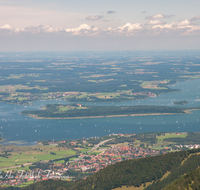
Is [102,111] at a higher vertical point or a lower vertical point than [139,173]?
lower

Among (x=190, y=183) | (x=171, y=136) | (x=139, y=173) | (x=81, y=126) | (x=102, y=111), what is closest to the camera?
(x=190, y=183)

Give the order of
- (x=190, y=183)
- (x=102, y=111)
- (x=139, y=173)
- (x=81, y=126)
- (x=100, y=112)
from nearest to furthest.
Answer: (x=190, y=183), (x=139, y=173), (x=81, y=126), (x=100, y=112), (x=102, y=111)

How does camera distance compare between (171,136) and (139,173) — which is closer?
(139,173)

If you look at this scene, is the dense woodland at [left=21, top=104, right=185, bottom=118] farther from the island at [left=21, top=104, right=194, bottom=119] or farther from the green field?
the green field

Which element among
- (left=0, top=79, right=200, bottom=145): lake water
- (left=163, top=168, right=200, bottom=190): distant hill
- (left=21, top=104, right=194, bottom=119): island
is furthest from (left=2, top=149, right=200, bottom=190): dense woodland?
(left=21, top=104, right=194, bottom=119): island

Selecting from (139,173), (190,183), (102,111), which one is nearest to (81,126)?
(102,111)

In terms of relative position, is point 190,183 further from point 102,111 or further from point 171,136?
point 102,111

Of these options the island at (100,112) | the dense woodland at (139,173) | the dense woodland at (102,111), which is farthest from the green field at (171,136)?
the dense woodland at (139,173)

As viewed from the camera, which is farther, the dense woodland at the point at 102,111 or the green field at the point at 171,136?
the dense woodland at the point at 102,111

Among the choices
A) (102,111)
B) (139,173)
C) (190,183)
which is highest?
(190,183)

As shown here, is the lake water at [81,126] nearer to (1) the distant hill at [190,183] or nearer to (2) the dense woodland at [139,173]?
(2) the dense woodland at [139,173]

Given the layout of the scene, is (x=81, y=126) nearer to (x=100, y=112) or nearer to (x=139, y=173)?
(x=100, y=112)

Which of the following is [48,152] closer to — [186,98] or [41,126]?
[41,126]
